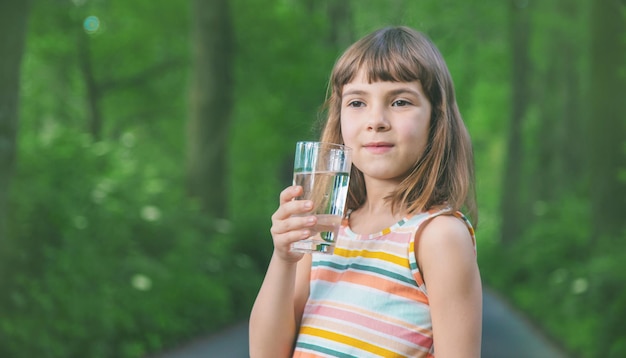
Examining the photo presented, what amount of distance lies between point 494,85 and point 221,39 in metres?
16.6

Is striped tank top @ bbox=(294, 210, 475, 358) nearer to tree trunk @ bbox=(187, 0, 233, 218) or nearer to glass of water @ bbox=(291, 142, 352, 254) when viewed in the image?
glass of water @ bbox=(291, 142, 352, 254)

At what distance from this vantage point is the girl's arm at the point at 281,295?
2398 mm

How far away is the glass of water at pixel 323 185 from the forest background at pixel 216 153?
2.10 ft

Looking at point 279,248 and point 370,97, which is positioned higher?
point 370,97

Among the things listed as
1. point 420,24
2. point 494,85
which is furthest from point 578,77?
point 420,24

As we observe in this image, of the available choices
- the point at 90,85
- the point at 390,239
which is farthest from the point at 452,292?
the point at 90,85

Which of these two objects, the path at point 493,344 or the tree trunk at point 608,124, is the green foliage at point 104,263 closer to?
the path at point 493,344

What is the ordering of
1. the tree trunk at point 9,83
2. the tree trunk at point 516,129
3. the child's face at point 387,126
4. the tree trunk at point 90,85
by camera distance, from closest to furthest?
the child's face at point 387,126
the tree trunk at point 9,83
the tree trunk at point 90,85
the tree trunk at point 516,129

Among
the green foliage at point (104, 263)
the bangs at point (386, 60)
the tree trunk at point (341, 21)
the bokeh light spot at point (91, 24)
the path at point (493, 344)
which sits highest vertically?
the tree trunk at point (341, 21)

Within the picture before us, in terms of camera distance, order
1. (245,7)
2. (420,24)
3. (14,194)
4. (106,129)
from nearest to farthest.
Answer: (420,24) < (14,194) < (245,7) < (106,129)

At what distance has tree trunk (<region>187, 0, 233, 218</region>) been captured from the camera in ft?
51.5

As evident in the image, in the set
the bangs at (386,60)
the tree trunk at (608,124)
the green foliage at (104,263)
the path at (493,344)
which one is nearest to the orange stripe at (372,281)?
the bangs at (386,60)

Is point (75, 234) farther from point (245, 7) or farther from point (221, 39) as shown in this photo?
point (245, 7)

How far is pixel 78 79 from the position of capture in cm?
2370
